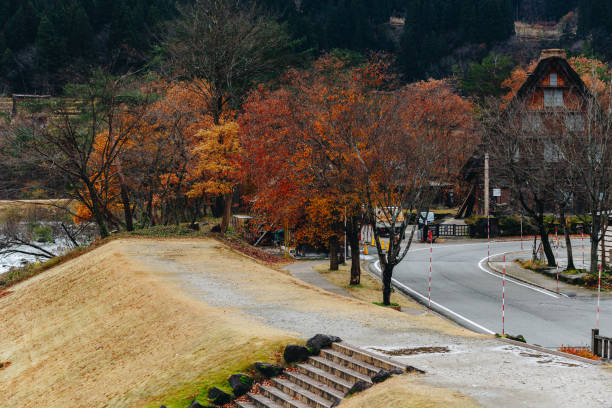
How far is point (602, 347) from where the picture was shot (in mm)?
15594

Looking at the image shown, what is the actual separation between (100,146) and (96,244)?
925 cm

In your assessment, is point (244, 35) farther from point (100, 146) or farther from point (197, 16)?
point (100, 146)

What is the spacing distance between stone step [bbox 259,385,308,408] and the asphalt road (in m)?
9.31

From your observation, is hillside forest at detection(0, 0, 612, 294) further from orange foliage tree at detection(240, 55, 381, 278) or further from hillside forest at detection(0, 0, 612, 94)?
hillside forest at detection(0, 0, 612, 94)

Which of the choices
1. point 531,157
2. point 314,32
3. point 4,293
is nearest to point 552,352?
point 531,157

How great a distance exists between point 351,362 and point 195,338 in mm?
5288

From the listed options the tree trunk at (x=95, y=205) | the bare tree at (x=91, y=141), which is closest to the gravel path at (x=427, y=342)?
the tree trunk at (x=95, y=205)

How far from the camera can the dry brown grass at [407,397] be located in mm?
10542

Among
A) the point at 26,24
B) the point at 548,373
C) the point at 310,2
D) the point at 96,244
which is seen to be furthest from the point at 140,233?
the point at 310,2

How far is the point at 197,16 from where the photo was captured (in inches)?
2206

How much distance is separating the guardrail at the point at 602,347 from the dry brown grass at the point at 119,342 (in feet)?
24.2

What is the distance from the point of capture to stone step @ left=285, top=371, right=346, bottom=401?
12664mm

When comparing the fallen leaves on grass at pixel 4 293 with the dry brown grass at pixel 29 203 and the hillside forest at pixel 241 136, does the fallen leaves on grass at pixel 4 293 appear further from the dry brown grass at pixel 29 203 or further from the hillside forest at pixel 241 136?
the dry brown grass at pixel 29 203

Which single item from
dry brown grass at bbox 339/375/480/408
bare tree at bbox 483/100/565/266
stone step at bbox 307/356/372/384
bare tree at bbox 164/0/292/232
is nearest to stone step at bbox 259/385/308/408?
stone step at bbox 307/356/372/384
